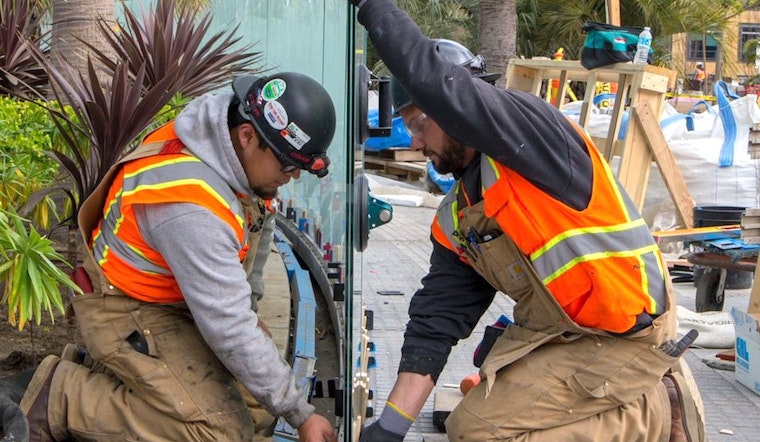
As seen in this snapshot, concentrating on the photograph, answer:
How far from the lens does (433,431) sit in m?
4.64

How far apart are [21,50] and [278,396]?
4.47 metres

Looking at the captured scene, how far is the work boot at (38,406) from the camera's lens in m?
3.44

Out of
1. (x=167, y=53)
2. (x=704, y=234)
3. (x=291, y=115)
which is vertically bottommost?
(x=704, y=234)

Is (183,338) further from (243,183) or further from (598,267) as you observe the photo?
(598,267)

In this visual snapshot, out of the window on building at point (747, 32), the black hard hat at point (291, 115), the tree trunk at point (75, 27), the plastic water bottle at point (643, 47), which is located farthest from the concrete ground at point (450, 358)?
the window on building at point (747, 32)

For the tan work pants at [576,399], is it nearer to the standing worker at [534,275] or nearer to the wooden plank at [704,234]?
the standing worker at [534,275]

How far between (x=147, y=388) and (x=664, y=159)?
6.46 metres

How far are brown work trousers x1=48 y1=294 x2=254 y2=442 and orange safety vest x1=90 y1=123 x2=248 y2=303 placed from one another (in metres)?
0.10

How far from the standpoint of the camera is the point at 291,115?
3.22 metres

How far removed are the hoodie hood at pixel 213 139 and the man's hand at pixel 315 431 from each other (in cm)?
85

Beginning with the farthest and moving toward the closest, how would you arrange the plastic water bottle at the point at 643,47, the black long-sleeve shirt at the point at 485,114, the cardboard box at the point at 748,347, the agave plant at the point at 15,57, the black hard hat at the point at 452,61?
the plastic water bottle at the point at 643,47
the agave plant at the point at 15,57
the cardboard box at the point at 748,347
the black hard hat at the point at 452,61
the black long-sleeve shirt at the point at 485,114

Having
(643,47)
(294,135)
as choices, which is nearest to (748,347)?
(294,135)

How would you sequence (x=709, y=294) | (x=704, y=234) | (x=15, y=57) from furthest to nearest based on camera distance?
1. (x=709, y=294)
2. (x=704, y=234)
3. (x=15, y=57)

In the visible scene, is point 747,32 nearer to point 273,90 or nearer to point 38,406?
point 273,90
